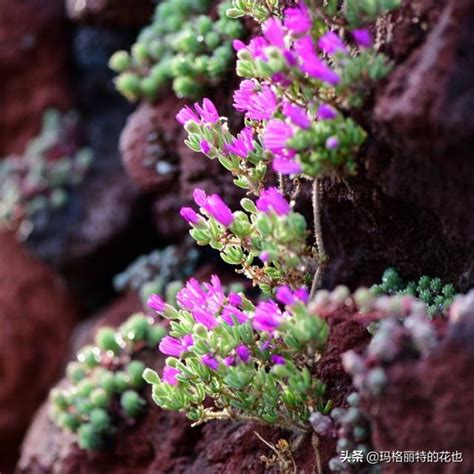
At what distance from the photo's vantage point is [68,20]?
4.55m

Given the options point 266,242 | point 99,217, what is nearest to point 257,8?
point 266,242

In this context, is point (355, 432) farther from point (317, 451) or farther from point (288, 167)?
point (288, 167)

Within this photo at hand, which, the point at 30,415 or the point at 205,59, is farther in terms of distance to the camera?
the point at 30,415

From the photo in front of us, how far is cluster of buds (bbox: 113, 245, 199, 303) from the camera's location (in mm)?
3438

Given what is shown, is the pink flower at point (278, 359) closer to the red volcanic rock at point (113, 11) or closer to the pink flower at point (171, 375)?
the pink flower at point (171, 375)

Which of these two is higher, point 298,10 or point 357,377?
point 298,10

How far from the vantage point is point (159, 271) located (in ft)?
11.9

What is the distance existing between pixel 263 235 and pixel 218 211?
0.59ft

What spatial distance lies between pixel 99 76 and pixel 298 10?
105 inches

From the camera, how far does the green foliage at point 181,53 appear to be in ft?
9.48

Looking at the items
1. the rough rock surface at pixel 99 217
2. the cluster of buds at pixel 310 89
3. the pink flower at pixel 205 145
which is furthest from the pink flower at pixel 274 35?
the rough rock surface at pixel 99 217

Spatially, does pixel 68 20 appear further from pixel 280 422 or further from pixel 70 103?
pixel 280 422

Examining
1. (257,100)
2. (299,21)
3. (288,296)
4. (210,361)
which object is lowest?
(210,361)

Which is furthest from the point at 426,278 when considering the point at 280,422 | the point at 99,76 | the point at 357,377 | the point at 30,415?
the point at 30,415
